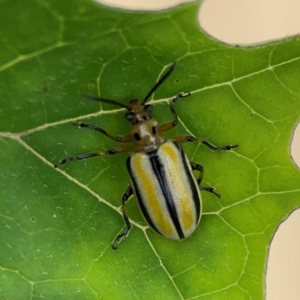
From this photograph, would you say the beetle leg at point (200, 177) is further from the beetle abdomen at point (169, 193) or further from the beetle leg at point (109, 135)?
the beetle leg at point (109, 135)

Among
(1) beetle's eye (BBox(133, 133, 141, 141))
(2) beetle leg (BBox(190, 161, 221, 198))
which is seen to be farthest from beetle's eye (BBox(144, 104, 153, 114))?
(2) beetle leg (BBox(190, 161, 221, 198))

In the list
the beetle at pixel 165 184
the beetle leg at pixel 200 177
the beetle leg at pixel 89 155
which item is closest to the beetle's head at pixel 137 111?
the beetle at pixel 165 184

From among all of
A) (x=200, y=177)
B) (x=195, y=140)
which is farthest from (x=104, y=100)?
(x=200, y=177)

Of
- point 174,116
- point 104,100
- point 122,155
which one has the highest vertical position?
point 104,100

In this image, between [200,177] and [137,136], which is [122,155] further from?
[200,177]

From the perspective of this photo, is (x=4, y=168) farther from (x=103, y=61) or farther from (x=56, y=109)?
(x=103, y=61)

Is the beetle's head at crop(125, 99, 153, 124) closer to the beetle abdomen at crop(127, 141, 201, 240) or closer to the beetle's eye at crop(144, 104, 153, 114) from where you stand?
the beetle's eye at crop(144, 104, 153, 114)
